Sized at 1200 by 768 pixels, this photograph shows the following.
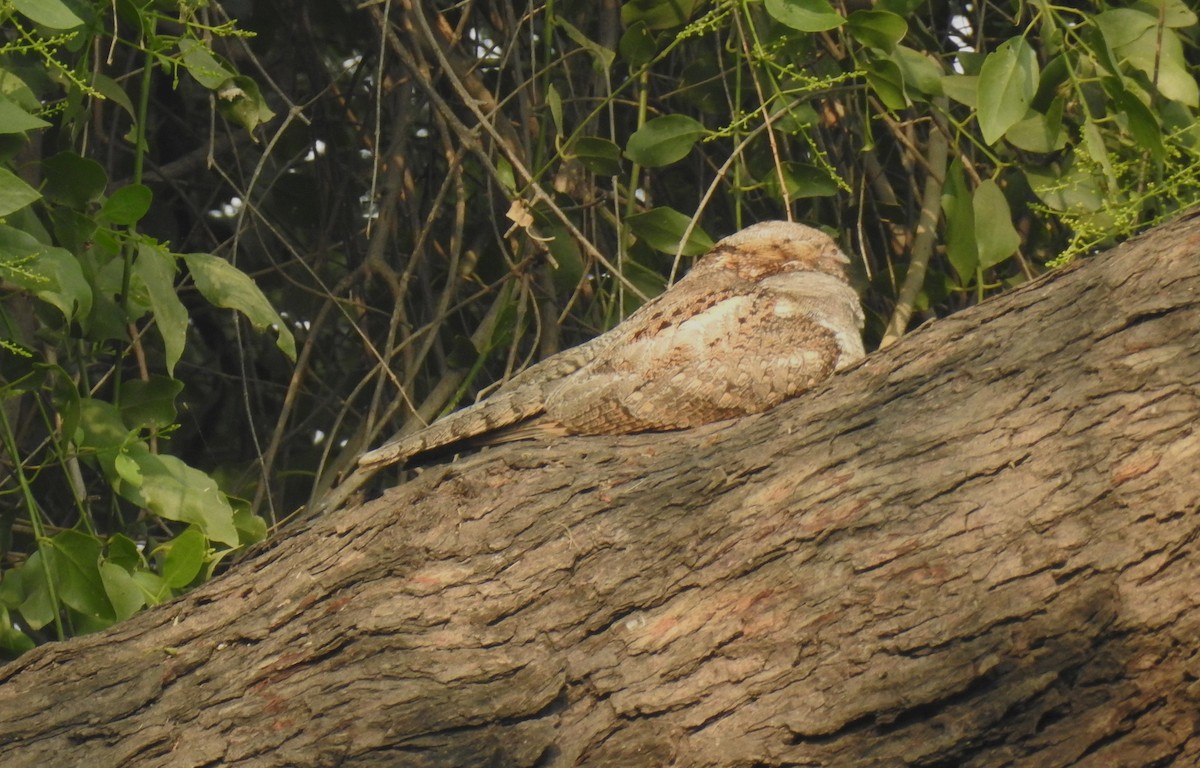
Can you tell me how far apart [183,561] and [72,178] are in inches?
37.4

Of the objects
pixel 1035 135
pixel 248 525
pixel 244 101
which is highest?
pixel 244 101

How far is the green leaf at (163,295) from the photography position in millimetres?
2848

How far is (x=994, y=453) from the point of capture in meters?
2.10

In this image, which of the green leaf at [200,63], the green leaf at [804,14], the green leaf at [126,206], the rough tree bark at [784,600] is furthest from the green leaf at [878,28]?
the green leaf at [126,206]

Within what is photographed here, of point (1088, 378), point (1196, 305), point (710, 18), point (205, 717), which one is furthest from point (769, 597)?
point (710, 18)

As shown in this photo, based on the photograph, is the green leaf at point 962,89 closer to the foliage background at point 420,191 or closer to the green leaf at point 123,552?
the foliage background at point 420,191

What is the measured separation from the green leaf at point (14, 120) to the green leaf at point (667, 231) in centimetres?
168

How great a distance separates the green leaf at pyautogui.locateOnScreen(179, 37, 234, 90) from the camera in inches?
117

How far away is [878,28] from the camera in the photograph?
3225mm

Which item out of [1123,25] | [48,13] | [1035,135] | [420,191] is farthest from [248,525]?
[1123,25]

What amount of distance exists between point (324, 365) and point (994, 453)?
3339 mm

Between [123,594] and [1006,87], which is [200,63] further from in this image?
[1006,87]

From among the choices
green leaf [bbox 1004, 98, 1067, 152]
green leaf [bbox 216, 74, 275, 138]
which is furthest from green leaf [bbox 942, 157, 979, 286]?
green leaf [bbox 216, 74, 275, 138]

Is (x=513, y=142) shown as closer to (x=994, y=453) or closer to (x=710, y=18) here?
(x=710, y=18)
